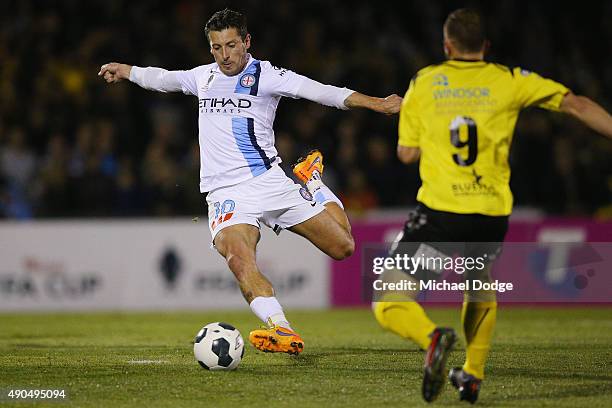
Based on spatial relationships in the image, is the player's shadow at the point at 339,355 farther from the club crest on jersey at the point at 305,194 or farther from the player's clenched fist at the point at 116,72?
the player's clenched fist at the point at 116,72

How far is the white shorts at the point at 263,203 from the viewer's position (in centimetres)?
845

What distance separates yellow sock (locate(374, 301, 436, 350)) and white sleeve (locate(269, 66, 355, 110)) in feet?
7.92

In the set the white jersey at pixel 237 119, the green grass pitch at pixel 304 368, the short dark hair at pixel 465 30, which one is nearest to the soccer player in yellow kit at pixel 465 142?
the short dark hair at pixel 465 30

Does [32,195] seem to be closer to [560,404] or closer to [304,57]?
[304,57]

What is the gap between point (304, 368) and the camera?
24.9 ft

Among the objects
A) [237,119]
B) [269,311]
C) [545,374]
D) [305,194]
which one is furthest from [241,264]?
[545,374]

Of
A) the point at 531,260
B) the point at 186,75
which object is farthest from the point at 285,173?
the point at 531,260

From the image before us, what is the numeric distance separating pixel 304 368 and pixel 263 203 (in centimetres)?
158

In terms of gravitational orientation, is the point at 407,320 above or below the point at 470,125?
below

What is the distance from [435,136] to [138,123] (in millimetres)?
10599

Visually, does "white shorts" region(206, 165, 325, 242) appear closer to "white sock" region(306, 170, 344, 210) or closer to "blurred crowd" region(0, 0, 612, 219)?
"white sock" region(306, 170, 344, 210)

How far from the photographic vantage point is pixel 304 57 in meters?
17.2

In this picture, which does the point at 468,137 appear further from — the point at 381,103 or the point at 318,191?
the point at 318,191

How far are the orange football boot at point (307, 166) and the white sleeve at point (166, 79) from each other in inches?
43.1
